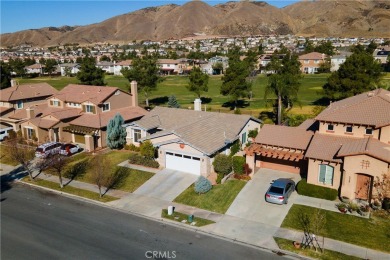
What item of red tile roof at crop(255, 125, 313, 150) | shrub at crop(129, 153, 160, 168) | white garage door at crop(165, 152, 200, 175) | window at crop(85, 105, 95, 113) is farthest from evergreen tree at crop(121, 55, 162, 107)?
red tile roof at crop(255, 125, 313, 150)

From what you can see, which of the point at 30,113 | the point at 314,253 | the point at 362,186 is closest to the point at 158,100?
the point at 30,113

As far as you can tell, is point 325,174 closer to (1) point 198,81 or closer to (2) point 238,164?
(2) point 238,164

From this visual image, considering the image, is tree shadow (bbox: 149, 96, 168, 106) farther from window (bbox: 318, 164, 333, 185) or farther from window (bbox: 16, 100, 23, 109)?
window (bbox: 318, 164, 333, 185)

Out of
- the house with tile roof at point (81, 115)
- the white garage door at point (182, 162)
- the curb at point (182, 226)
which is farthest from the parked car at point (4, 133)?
the white garage door at point (182, 162)

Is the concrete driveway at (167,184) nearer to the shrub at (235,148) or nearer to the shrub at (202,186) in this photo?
the shrub at (202,186)

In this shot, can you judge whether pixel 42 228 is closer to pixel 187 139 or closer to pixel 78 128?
pixel 187 139
